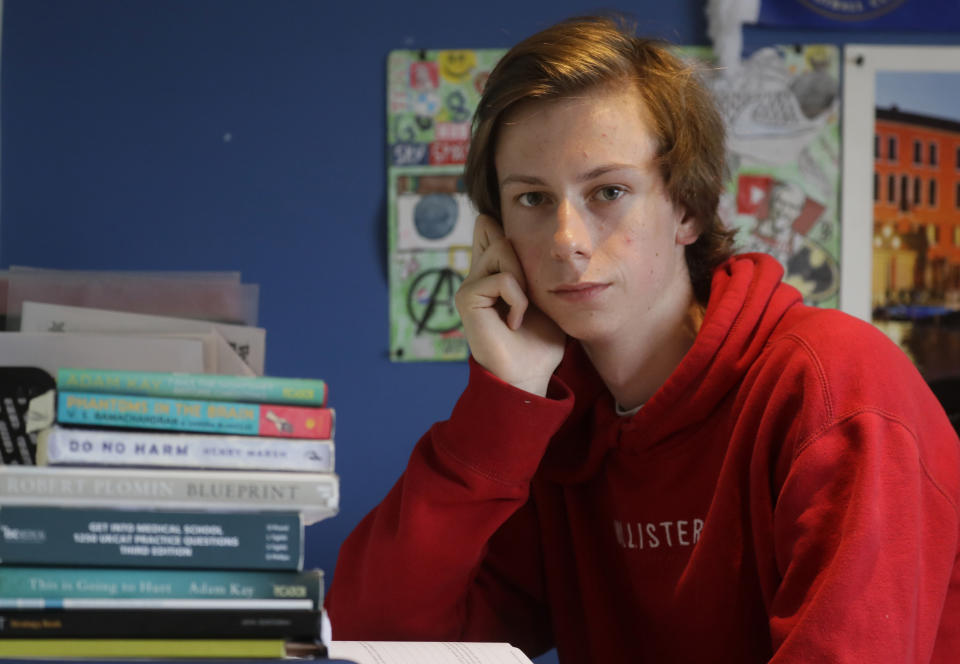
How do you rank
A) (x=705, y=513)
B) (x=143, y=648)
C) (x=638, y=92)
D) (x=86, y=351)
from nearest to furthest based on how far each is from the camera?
(x=143, y=648) → (x=86, y=351) → (x=705, y=513) → (x=638, y=92)

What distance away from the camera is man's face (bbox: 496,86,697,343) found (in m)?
1.08

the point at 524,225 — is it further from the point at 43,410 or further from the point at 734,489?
the point at 43,410

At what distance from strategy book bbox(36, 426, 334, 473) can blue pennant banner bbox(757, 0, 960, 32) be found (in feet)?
5.92

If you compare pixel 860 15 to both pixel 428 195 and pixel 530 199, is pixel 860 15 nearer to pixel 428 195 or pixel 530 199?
pixel 428 195

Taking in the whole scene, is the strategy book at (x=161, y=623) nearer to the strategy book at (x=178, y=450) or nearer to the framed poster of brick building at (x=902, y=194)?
the strategy book at (x=178, y=450)

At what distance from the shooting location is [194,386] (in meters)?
0.65

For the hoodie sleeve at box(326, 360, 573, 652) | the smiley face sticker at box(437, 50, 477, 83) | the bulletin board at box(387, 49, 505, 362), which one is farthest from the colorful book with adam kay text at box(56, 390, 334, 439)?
the smiley face sticker at box(437, 50, 477, 83)

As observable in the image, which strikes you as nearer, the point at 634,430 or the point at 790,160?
the point at 634,430

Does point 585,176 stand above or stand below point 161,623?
above

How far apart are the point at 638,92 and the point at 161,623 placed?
2.58 ft

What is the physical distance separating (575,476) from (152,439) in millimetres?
621

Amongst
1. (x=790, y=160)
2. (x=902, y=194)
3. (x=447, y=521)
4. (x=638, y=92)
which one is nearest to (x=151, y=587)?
(x=447, y=521)

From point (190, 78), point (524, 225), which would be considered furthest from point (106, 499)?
point (190, 78)

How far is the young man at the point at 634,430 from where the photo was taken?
85cm
